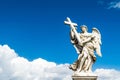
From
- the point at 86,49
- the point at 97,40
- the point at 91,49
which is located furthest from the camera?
the point at 97,40

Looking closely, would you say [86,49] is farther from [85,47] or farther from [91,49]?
[91,49]

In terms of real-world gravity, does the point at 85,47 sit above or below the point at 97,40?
below

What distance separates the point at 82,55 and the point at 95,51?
36.2 inches

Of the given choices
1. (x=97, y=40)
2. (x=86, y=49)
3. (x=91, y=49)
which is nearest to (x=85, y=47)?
(x=86, y=49)

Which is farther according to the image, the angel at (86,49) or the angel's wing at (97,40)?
the angel's wing at (97,40)

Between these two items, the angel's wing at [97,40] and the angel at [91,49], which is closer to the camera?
the angel at [91,49]

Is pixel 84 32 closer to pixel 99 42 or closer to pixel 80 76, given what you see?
pixel 99 42

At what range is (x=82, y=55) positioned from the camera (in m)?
27.4

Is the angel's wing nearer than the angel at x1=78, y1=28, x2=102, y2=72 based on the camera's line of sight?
No

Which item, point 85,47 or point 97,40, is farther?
point 97,40

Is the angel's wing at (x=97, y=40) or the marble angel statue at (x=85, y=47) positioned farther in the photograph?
the angel's wing at (x=97, y=40)

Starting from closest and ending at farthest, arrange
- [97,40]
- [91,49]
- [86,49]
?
[86,49]
[91,49]
[97,40]

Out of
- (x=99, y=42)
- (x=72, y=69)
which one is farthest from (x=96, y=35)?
(x=72, y=69)

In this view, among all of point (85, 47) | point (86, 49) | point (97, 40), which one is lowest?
point (86, 49)
